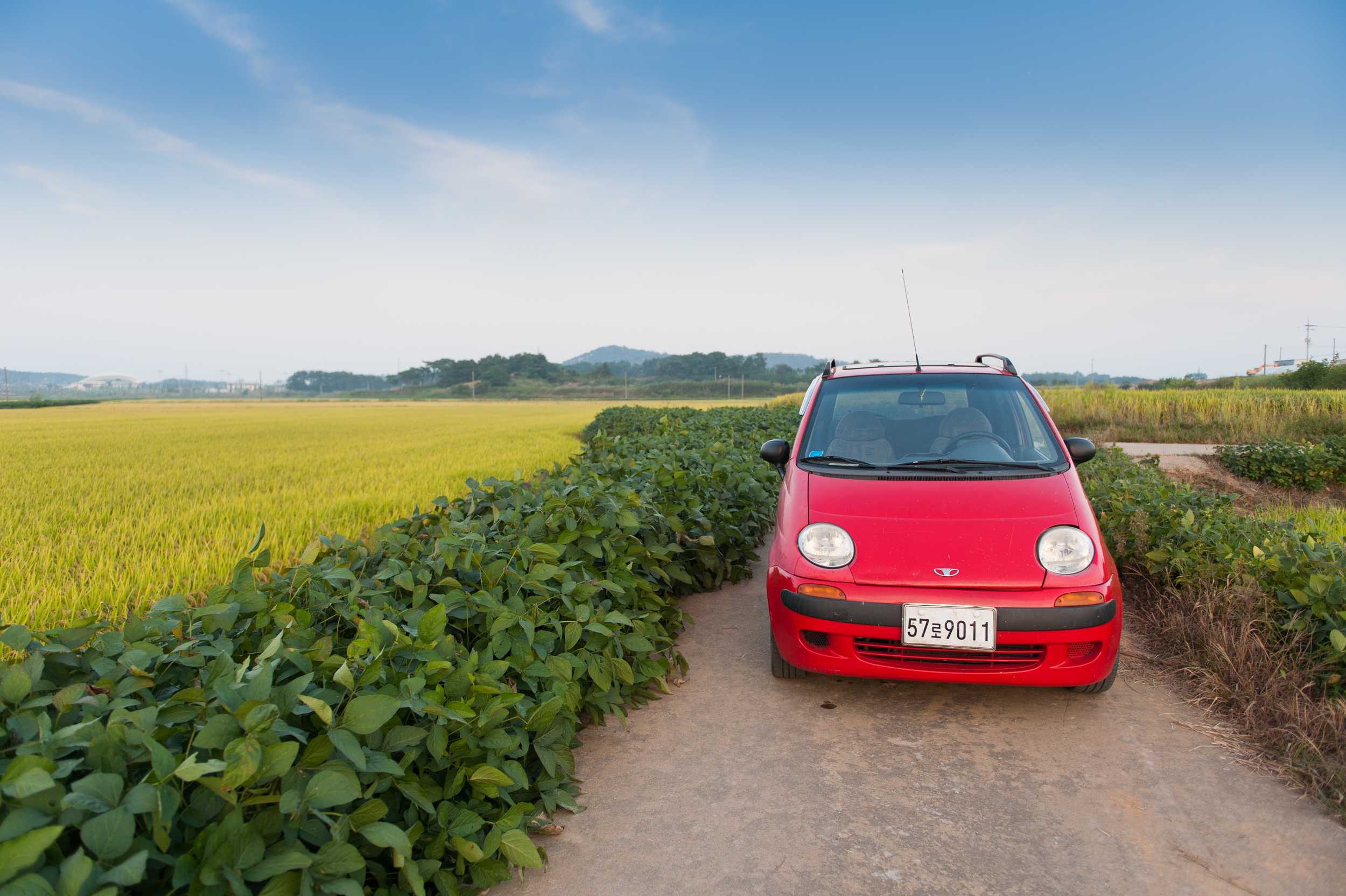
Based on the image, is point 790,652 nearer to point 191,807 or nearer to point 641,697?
point 641,697

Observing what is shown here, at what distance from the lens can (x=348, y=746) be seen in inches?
63.5

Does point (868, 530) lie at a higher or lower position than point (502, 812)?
higher

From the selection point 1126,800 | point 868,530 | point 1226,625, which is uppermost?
point 868,530

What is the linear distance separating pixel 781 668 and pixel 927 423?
5.77 ft

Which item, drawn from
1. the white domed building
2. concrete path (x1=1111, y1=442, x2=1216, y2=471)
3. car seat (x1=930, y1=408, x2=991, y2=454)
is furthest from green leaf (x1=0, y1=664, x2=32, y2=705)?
the white domed building

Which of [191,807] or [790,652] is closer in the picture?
[191,807]

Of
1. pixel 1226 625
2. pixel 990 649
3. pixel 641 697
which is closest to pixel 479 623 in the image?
pixel 641 697

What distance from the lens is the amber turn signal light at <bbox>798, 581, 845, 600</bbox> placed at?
9.86 feet

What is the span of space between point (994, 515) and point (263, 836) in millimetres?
2980

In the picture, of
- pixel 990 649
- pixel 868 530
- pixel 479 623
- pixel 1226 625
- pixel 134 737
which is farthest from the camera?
pixel 1226 625

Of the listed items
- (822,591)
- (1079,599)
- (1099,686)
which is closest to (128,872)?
(822,591)

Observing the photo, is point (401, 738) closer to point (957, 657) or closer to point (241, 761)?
point (241, 761)

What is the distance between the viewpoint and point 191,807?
1.47 meters

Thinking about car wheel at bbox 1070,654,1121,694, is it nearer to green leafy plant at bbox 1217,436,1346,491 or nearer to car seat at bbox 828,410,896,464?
car seat at bbox 828,410,896,464
